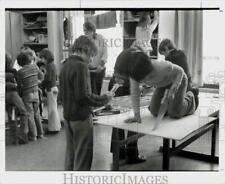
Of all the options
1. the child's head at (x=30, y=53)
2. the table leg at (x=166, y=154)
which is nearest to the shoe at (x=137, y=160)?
the table leg at (x=166, y=154)

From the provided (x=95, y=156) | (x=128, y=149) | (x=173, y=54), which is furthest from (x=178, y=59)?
(x=95, y=156)

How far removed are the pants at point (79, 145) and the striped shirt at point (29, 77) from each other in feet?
0.99

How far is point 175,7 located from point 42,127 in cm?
107

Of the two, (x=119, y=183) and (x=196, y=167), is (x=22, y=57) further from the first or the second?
(x=196, y=167)

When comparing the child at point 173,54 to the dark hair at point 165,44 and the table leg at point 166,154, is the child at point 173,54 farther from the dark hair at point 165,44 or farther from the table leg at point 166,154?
the table leg at point 166,154

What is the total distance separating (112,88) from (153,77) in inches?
9.8

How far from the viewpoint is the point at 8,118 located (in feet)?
5.58

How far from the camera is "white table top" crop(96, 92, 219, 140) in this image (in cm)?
167

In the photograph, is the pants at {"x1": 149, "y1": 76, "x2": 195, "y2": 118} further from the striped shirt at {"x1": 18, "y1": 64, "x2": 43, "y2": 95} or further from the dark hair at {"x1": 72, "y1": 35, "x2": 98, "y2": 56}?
the striped shirt at {"x1": 18, "y1": 64, "x2": 43, "y2": 95}

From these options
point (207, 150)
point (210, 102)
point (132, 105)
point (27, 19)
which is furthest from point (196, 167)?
point (27, 19)

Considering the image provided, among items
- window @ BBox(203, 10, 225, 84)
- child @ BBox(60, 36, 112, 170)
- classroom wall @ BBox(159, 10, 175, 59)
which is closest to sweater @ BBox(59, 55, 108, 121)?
child @ BBox(60, 36, 112, 170)

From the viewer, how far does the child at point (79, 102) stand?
1630mm

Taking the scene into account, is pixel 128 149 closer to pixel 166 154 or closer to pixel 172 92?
pixel 166 154

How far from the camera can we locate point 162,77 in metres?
1.67
